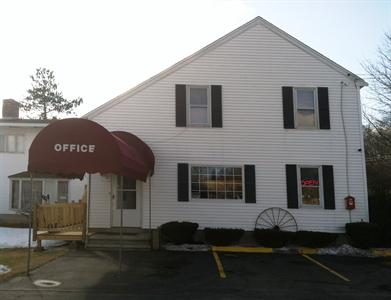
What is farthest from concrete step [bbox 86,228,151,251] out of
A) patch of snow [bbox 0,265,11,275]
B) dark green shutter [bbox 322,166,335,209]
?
dark green shutter [bbox 322,166,335,209]

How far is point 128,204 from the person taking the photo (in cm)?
1745

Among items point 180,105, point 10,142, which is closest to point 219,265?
point 180,105

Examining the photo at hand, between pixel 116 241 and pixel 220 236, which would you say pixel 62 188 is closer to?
pixel 116 241

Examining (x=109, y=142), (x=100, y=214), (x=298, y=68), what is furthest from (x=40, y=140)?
(x=298, y=68)

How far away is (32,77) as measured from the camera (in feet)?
164

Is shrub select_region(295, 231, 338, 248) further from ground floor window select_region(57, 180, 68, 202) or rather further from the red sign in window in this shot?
ground floor window select_region(57, 180, 68, 202)

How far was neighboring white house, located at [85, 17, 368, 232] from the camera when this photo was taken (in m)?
17.2

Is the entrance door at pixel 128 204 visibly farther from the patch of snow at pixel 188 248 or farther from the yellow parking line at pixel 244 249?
the yellow parking line at pixel 244 249

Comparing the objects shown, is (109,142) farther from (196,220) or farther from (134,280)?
(196,220)

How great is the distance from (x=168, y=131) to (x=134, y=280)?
778 cm

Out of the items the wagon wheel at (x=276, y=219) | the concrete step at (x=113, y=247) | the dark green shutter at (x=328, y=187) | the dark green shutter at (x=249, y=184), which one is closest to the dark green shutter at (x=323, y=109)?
the dark green shutter at (x=328, y=187)

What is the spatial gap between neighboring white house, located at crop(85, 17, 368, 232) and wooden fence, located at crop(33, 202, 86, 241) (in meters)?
1.24

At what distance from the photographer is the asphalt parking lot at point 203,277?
30.8ft

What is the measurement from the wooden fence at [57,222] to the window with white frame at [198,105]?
5.00 m
